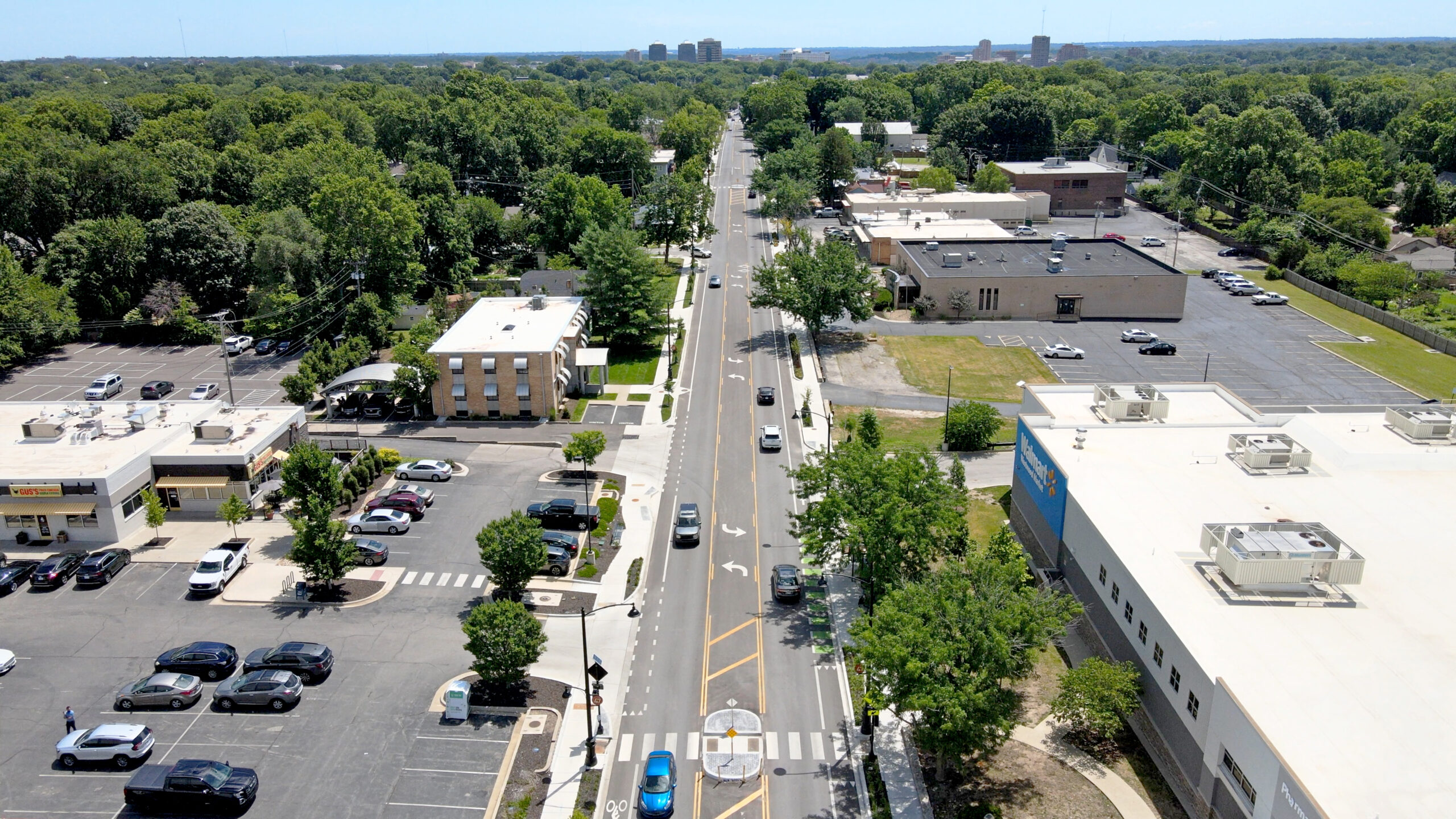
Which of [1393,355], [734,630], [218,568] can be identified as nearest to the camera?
[734,630]

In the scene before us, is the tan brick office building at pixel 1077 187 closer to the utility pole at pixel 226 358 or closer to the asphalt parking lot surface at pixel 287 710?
the utility pole at pixel 226 358

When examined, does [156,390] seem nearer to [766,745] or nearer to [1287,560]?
[766,745]

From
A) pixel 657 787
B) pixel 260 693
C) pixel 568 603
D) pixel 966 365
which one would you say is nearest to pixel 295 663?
pixel 260 693

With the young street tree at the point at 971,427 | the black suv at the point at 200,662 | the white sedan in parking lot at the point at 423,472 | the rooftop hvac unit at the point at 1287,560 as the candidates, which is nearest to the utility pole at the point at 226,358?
the white sedan in parking lot at the point at 423,472

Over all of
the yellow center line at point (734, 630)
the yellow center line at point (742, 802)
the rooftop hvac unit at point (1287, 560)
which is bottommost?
the yellow center line at point (742, 802)

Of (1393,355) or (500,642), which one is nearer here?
(500,642)

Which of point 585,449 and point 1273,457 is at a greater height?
point 1273,457

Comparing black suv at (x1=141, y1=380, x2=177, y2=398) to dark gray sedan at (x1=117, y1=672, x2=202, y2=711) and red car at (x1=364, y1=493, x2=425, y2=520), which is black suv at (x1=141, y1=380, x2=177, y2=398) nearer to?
red car at (x1=364, y1=493, x2=425, y2=520)
